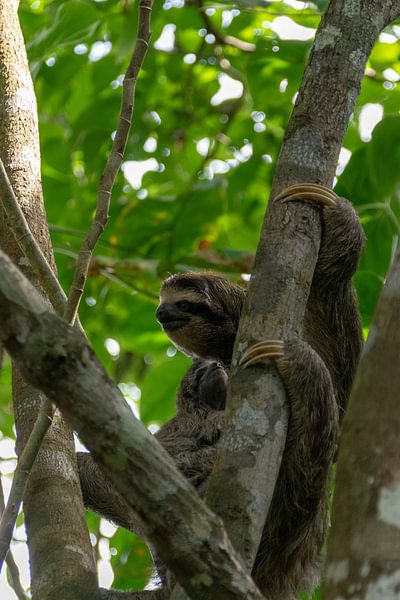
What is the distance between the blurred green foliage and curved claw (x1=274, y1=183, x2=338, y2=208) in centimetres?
200

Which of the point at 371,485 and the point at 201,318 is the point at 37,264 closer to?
the point at 371,485

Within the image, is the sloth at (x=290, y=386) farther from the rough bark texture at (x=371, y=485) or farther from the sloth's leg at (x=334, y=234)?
the rough bark texture at (x=371, y=485)

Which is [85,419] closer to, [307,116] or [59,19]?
[307,116]

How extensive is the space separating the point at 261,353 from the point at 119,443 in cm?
136

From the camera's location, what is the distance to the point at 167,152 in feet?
37.9

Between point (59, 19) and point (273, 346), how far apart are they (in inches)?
173

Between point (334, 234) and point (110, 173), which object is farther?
point (334, 234)

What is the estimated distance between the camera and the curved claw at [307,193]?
4.41 m

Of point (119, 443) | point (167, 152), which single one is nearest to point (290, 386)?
point (119, 443)

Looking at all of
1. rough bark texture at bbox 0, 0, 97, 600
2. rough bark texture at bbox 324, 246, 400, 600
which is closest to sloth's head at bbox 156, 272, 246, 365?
rough bark texture at bbox 0, 0, 97, 600

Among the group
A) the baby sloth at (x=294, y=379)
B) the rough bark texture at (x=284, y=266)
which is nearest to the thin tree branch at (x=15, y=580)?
the baby sloth at (x=294, y=379)

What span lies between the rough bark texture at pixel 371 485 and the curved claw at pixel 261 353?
0.96 meters

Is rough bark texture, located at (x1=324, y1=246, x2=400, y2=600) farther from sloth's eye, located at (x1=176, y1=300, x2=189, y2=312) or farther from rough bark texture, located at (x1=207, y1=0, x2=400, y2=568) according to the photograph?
sloth's eye, located at (x1=176, y1=300, x2=189, y2=312)

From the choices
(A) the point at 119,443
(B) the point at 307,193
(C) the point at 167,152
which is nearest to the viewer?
(A) the point at 119,443
